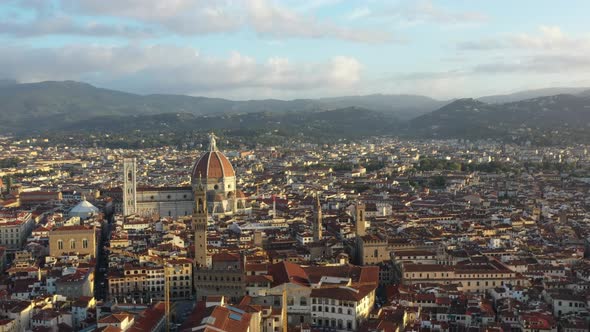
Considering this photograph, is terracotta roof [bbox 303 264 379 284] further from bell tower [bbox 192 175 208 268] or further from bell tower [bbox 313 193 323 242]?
bell tower [bbox 313 193 323 242]

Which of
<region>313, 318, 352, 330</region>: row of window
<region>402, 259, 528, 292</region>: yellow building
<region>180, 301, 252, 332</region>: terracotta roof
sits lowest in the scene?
<region>313, 318, 352, 330</region>: row of window

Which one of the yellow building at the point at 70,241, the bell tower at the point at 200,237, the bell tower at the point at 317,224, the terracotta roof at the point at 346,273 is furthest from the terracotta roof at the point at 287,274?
the yellow building at the point at 70,241

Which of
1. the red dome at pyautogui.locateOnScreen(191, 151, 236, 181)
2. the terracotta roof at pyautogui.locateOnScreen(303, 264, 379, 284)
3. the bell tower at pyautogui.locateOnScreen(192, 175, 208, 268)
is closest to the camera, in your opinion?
the terracotta roof at pyautogui.locateOnScreen(303, 264, 379, 284)

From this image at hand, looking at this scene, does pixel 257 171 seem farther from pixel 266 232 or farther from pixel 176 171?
pixel 266 232

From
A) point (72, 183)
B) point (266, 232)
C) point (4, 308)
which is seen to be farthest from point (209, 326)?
point (72, 183)

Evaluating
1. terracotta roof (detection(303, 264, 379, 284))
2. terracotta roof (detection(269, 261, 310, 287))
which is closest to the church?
terracotta roof (detection(303, 264, 379, 284))
